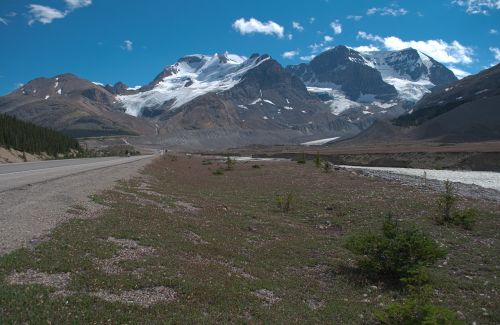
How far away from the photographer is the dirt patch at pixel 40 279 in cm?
1102

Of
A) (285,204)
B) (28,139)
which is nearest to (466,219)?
(285,204)

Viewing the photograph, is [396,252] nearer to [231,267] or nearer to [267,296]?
[267,296]

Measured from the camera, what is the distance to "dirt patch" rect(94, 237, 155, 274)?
13.1 m

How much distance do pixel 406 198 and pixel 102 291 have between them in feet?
96.2

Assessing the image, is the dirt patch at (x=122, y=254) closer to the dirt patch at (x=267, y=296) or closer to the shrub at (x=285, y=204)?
the dirt patch at (x=267, y=296)

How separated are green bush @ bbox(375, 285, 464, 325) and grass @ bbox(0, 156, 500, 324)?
Result: 2.97ft

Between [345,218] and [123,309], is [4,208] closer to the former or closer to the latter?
[123,309]

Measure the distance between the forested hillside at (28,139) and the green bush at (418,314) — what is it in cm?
9934

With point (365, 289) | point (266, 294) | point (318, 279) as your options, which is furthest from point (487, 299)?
point (266, 294)

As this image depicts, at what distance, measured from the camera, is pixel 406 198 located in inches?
1395

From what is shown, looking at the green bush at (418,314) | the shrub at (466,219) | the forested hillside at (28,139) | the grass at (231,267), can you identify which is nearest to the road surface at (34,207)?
the grass at (231,267)

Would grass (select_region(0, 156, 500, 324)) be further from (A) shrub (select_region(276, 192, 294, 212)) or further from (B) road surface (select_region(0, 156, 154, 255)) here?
(A) shrub (select_region(276, 192, 294, 212))

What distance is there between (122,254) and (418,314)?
9.36 meters

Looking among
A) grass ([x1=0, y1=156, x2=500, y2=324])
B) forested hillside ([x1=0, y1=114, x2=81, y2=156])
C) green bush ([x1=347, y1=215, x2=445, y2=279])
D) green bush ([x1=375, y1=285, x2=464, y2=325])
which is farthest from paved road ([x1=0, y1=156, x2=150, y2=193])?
forested hillside ([x1=0, y1=114, x2=81, y2=156])
